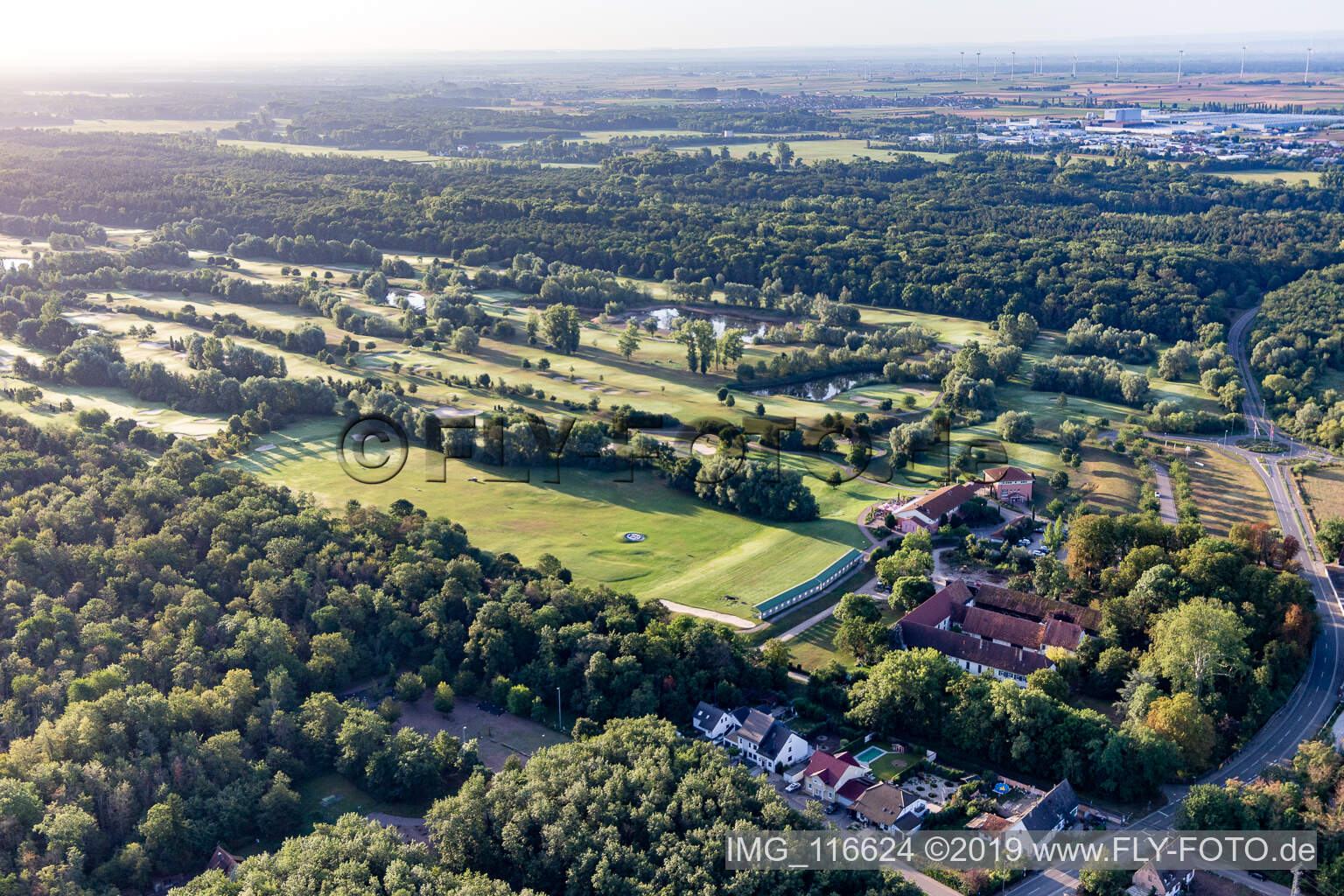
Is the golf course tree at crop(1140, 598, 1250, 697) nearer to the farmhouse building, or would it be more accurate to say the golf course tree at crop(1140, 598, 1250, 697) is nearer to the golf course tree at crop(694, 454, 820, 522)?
the farmhouse building

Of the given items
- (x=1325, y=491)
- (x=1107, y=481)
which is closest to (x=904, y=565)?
(x=1107, y=481)

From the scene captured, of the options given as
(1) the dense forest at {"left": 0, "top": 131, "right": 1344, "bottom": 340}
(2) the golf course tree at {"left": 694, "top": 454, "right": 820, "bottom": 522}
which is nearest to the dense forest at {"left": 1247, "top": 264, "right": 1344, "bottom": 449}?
(1) the dense forest at {"left": 0, "top": 131, "right": 1344, "bottom": 340}

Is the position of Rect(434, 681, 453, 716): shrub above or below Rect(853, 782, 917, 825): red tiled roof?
above

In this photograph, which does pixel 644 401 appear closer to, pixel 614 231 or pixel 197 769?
pixel 197 769

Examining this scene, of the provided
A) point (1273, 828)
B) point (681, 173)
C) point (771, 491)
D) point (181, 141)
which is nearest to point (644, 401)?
point (771, 491)

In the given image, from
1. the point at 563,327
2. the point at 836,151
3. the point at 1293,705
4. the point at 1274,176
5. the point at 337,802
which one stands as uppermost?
the point at 836,151

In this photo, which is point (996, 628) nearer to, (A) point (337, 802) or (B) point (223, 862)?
(A) point (337, 802)
